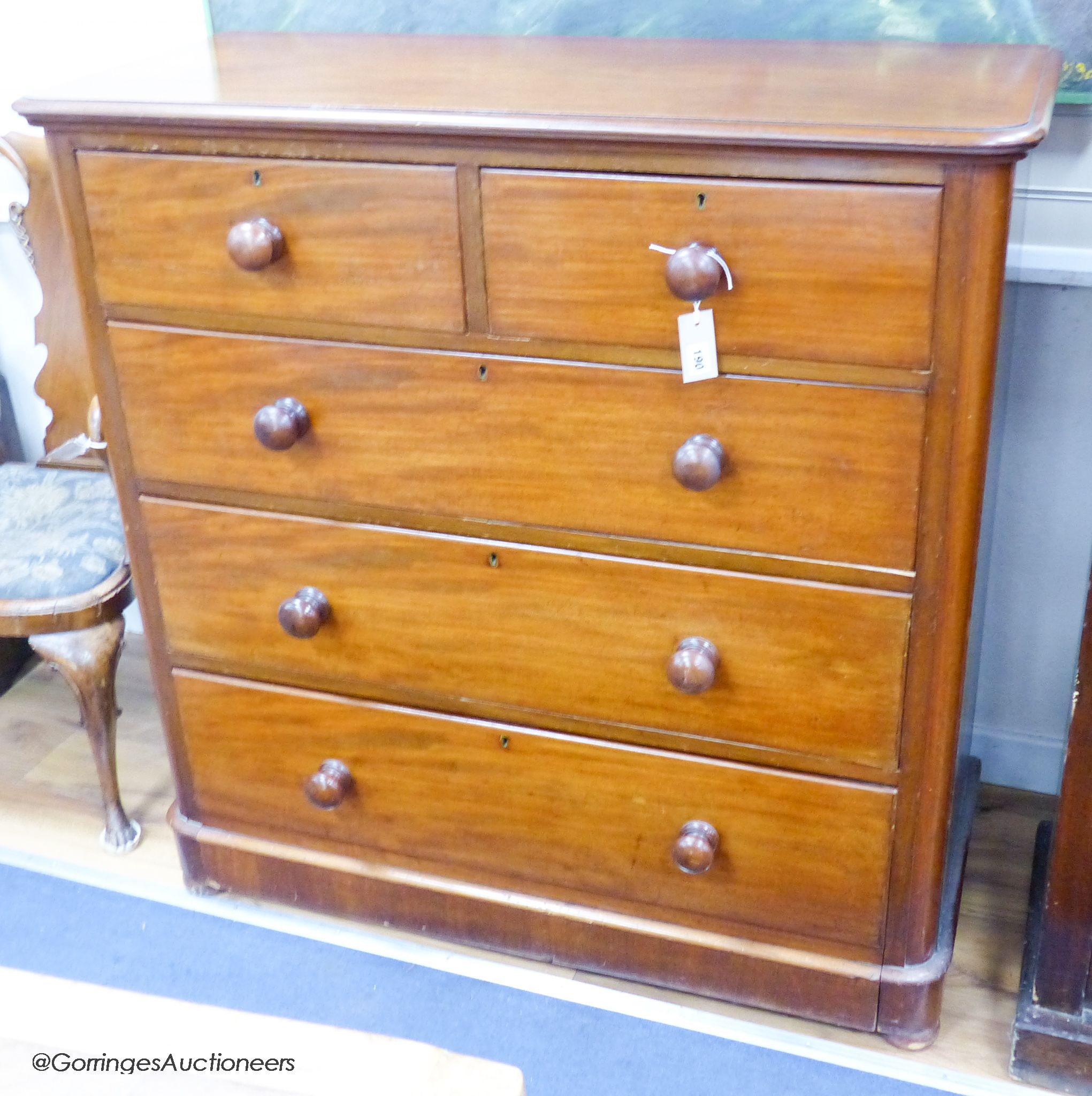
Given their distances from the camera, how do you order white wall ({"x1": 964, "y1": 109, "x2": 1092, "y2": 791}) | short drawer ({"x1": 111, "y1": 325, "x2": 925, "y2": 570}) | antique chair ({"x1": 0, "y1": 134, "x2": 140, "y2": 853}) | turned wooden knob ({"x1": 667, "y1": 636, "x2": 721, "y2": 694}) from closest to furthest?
short drawer ({"x1": 111, "y1": 325, "x2": 925, "y2": 570}) → turned wooden knob ({"x1": 667, "y1": 636, "x2": 721, "y2": 694}) → white wall ({"x1": 964, "y1": 109, "x2": 1092, "y2": 791}) → antique chair ({"x1": 0, "y1": 134, "x2": 140, "y2": 853})

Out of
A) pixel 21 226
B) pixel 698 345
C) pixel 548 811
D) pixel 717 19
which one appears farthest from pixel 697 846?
pixel 21 226

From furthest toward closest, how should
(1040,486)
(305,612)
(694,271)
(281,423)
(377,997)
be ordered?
1. (1040,486)
2. (377,997)
3. (305,612)
4. (281,423)
5. (694,271)

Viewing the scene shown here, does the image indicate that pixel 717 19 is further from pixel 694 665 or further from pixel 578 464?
pixel 694 665

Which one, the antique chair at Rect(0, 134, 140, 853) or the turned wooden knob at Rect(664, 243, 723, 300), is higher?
the turned wooden knob at Rect(664, 243, 723, 300)

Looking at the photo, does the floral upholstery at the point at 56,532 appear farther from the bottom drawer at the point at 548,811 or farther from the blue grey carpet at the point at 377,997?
the blue grey carpet at the point at 377,997

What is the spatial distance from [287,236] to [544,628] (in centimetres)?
52

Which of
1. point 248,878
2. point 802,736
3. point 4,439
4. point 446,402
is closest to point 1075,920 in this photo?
point 802,736

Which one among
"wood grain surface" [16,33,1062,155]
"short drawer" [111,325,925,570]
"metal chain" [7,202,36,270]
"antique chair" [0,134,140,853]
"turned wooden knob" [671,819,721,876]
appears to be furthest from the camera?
"metal chain" [7,202,36,270]

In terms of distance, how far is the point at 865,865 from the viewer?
4.96ft

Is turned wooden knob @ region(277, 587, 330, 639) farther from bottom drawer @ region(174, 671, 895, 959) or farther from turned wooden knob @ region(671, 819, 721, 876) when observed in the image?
turned wooden knob @ region(671, 819, 721, 876)

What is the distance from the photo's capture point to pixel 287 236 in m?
1.41

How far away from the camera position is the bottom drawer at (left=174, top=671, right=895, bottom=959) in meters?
1.52

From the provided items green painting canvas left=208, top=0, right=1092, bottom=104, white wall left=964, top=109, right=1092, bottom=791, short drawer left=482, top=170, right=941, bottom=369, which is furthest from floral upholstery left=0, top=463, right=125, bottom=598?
white wall left=964, top=109, right=1092, bottom=791

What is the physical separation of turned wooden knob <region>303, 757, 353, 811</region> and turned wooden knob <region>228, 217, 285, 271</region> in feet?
2.17
